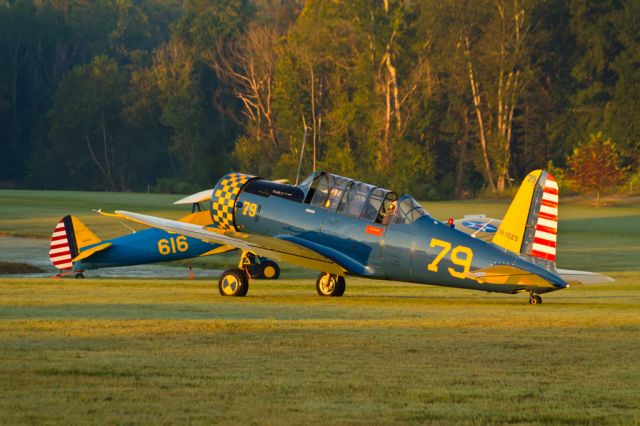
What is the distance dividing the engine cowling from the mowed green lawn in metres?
1.71

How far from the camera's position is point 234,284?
62.6 ft

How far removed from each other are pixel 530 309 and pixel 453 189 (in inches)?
2849

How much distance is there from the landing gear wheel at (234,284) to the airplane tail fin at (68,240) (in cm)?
765

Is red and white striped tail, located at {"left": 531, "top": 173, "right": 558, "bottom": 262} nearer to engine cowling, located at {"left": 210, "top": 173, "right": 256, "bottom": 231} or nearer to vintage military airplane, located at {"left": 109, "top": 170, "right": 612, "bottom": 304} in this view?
vintage military airplane, located at {"left": 109, "top": 170, "right": 612, "bottom": 304}

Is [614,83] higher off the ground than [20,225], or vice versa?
[614,83]

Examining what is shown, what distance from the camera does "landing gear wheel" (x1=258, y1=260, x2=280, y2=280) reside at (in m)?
23.3

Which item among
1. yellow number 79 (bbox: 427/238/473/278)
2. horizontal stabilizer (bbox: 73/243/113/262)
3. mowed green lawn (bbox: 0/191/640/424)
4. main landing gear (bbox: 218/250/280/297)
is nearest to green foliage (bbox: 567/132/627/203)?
horizontal stabilizer (bbox: 73/243/113/262)

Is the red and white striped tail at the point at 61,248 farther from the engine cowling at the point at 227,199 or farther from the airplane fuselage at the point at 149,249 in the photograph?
the engine cowling at the point at 227,199

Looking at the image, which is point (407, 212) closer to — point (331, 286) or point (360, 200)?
point (360, 200)

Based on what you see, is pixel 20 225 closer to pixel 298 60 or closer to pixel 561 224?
pixel 561 224

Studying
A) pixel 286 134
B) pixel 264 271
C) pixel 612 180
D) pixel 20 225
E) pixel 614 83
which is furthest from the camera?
pixel 286 134

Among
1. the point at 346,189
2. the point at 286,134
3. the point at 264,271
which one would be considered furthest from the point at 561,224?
the point at 286,134

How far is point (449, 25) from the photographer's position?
3455 inches

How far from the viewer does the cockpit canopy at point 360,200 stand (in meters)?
17.8
